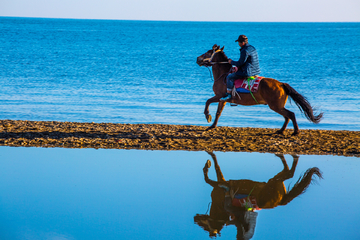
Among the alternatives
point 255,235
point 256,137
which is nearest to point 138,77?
point 256,137

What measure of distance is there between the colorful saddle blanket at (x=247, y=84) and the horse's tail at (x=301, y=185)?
2872mm

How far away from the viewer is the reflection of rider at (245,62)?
29.5 ft

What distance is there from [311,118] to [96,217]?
6272mm

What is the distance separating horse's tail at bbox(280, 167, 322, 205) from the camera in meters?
5.71

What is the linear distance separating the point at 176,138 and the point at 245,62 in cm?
241

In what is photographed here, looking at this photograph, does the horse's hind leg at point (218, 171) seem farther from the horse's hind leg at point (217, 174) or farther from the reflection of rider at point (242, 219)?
the reflection of rider at point (242, 219)

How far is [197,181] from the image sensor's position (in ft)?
20.9

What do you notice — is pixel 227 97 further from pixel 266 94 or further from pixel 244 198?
pixel 244 198

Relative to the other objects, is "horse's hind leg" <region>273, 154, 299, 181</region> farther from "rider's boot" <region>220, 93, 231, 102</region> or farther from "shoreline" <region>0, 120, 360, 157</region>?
"rider's boot" <region>220, 93, 231, 102</region>

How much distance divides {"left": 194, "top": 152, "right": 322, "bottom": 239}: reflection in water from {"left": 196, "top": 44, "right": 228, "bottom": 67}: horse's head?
360 centimetres

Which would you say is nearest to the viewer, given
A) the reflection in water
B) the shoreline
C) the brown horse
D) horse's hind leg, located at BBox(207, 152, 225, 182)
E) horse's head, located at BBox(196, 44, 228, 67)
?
the reflection in water

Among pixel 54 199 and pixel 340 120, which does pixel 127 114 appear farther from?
pixel 54 199

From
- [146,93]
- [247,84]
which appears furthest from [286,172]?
[146,93]

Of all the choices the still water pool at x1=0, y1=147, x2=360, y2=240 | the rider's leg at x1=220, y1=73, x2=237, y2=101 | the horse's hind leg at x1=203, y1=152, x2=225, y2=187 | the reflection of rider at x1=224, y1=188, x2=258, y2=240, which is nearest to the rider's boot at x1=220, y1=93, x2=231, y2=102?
the rider's leg at x1=220, y1=73, x2=237, y2=101
